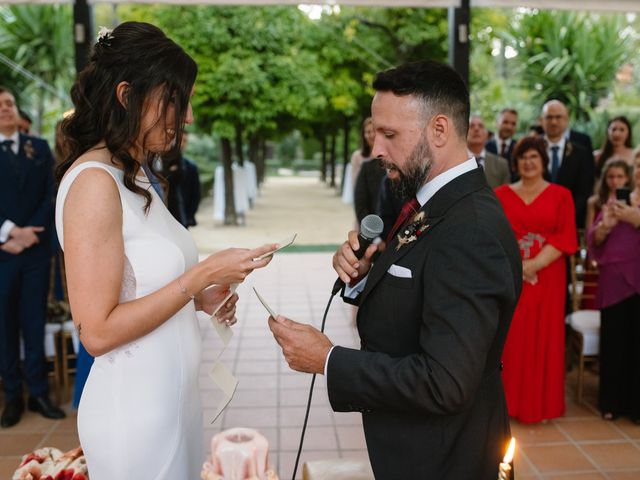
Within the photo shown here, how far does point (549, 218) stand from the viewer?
164 inches

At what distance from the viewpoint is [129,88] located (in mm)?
1666

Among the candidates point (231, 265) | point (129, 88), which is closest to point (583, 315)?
point (231, 265)

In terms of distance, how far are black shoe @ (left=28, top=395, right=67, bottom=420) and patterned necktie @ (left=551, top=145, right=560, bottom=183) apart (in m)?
4.48

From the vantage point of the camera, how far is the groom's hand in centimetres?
161

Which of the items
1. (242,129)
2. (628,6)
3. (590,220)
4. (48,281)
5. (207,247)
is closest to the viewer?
(48,281)

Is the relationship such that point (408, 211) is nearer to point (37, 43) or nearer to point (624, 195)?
point (624, 195)

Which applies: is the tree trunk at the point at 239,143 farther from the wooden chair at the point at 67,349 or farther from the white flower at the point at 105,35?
the white flower at the point at 105,35

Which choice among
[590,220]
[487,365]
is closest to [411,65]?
[487,365]

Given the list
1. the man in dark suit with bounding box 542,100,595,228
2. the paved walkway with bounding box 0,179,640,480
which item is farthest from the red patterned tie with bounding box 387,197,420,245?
the man in dark suit with bounding box 542,100,595,228

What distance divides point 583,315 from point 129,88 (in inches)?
165

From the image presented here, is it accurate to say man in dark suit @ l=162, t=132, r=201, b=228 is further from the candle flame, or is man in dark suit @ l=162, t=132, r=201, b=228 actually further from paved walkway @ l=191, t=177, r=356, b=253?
paved walkway @ l=191, t=177, r=356, b=253

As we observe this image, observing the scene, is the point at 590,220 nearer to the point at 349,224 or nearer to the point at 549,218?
the point at 549,218

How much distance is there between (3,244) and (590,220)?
4410mm

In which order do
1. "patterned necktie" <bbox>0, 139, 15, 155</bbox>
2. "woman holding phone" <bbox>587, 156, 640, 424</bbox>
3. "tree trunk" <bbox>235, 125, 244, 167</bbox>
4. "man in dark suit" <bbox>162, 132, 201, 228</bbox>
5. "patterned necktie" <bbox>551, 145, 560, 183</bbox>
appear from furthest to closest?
"tree trunk" <bbox>235, 125, 244, 167</bbox>
"patterned necktie" <bbox>551, 145, 560, 183</bbox>
"man in dark suit" <bbox>162, 132, 201, 228</bbox>
"woman holding phone" <bbox>587, 156, 640, 424</bbox>
"patterned necktie" <bbox>0, 139, 15, 155</bbox>
